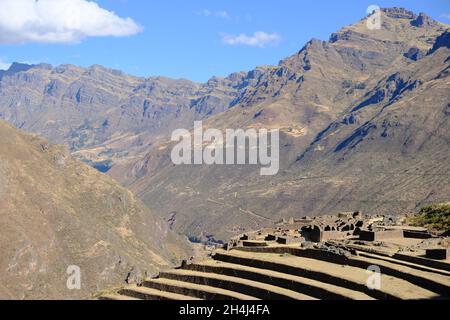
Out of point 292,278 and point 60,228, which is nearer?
point 292,278

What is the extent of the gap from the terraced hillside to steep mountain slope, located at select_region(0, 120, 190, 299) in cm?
7203

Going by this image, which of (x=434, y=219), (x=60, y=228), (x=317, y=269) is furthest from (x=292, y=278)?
(x=60, y=228)

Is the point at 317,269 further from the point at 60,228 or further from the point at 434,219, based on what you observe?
the point at 60,228

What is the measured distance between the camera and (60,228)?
15638cm

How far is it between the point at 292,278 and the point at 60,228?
116 m

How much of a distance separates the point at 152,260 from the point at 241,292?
12240 cm

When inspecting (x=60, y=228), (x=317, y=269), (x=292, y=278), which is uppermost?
(x=60, y=228)

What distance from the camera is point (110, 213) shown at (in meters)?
186

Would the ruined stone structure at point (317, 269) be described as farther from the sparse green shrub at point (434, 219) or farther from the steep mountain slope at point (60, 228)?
the steep mountain slope at point (60, 228)

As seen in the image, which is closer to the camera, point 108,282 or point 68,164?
point 108,282

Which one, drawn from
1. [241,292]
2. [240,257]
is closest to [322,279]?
[241,292]

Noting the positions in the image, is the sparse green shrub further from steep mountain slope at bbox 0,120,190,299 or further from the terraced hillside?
steep mountain slope at bbox 0,120,190,299

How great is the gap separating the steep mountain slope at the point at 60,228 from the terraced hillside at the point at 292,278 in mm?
72029
